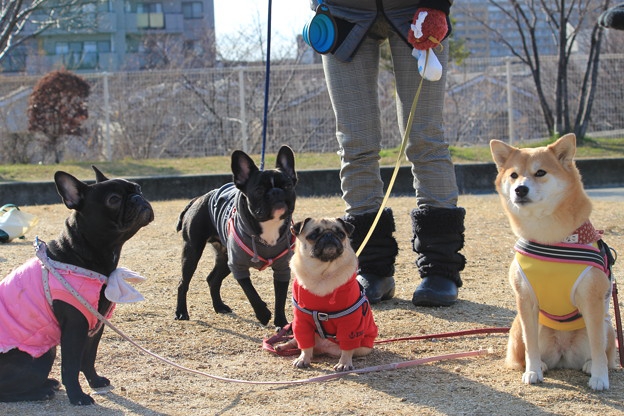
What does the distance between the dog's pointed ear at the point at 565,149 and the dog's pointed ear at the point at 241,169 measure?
1.69m

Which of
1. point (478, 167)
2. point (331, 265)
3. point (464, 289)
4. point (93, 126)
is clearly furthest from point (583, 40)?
point (331, 265)

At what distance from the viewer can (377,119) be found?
4.66 meters

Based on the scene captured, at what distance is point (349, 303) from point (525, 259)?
82 centimetres

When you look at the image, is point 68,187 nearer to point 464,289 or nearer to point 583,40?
point 464,289

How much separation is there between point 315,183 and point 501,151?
8.53 metres

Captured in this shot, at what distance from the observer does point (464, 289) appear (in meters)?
5.02

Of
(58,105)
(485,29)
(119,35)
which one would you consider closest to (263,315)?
(58,105)

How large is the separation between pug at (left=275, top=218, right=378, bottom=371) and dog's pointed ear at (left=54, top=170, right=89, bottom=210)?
1.04 metres

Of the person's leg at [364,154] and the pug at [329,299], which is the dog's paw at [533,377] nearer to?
the pug at [329,299]

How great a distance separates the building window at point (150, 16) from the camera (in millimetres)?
37688

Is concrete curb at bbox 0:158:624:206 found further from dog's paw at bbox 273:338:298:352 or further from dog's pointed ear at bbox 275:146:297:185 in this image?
dog's paw at bbox 273:338:298:352

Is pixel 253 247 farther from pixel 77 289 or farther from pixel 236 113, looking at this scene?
pixel 236 113

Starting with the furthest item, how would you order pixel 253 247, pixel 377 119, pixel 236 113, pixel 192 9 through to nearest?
pixel 192 9 < pixel 236 113 < pixel 377 119 < pixel 253 247

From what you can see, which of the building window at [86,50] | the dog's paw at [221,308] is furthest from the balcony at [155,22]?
the dog's paw at [221,308]
